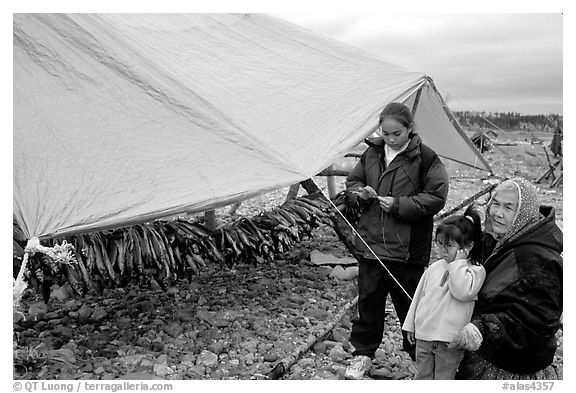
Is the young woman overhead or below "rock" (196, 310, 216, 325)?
overhead

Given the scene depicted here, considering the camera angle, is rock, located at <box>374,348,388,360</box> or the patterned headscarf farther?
rock, located at <box>374,348,388,360</box>

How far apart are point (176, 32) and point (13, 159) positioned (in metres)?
2.32

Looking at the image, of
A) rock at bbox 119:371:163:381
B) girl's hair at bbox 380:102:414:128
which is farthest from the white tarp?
rock at bbox 119:371:163:381

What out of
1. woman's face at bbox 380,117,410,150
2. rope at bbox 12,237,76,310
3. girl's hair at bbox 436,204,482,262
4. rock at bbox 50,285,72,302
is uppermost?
woman's face at bbox 380,117,410,150

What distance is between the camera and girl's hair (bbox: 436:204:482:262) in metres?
2.44

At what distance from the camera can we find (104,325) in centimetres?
393

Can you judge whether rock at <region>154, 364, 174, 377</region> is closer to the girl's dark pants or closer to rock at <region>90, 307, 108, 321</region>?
rock at <region>90, 307, 108, 321</region>

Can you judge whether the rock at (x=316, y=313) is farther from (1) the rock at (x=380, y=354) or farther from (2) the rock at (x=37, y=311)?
Answer: (2) the rock at (x=37, y=311)

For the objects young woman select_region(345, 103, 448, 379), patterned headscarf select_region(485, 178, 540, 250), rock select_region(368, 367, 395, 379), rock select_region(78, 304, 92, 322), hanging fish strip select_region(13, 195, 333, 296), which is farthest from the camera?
rock select_region(78, 304, 92, 322)

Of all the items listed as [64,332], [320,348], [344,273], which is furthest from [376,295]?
[64,332]

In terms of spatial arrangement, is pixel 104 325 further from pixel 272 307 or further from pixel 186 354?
pixel 272 307

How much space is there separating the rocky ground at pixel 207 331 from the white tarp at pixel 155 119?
100 cm

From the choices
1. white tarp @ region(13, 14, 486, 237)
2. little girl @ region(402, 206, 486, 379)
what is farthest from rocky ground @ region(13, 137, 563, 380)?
white tarp @ region(13, 14, 486, 237)

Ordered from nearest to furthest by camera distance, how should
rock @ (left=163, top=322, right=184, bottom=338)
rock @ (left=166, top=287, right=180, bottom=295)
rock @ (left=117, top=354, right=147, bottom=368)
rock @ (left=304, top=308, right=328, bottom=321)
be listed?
rock @ (left=117, top=354, right=147, bottom=368) → rock @ (left=163, top=322, right=184, bottom=338) → rock @ (left=304, top=308, right=328, bottom=321) → rock @ (left=166, top=287, right=180, bottom=295)
